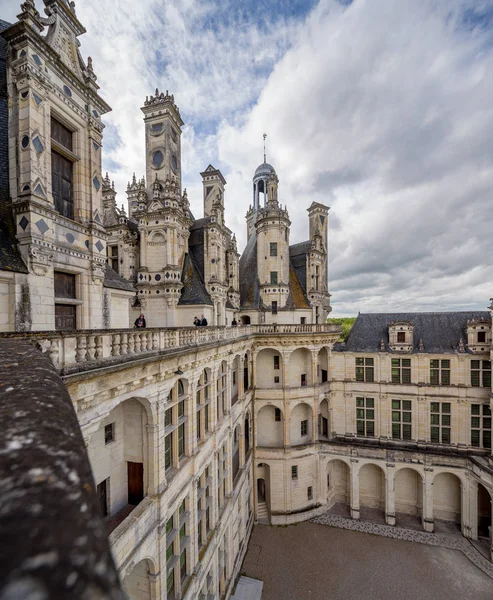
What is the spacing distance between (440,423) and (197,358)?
22524 millimetres

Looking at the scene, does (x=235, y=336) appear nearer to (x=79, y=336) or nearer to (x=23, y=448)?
(x=79, y=336)

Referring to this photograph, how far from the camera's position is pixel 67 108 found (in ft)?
32.1

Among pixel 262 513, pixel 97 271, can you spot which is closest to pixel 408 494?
pixel 262 513

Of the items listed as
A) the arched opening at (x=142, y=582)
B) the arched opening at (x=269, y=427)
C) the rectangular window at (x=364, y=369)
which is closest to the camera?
the arched opening at (x=142, y=582)

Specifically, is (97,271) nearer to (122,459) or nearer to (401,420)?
(122,459)

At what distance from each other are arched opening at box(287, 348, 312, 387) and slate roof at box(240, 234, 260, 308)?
5.45 metres

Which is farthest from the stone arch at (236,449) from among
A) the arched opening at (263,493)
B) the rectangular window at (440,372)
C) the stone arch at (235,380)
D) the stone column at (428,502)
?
the rectangular window at (440,372)

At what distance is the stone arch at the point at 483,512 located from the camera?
21.7 m

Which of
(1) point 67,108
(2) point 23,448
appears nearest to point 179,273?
(1) point 67,108

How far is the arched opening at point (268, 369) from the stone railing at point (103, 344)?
1299 centimetres

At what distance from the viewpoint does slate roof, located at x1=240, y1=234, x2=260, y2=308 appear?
26609 millimetres

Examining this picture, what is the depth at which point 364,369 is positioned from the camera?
Result: 25719 millimetres

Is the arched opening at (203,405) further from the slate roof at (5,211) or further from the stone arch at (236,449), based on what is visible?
the slate roof at (5,211)

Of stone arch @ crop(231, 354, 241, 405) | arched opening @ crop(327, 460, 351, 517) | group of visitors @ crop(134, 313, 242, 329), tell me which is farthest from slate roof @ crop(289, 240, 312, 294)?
arched opening @ crop(327, 460, 351, 517)
